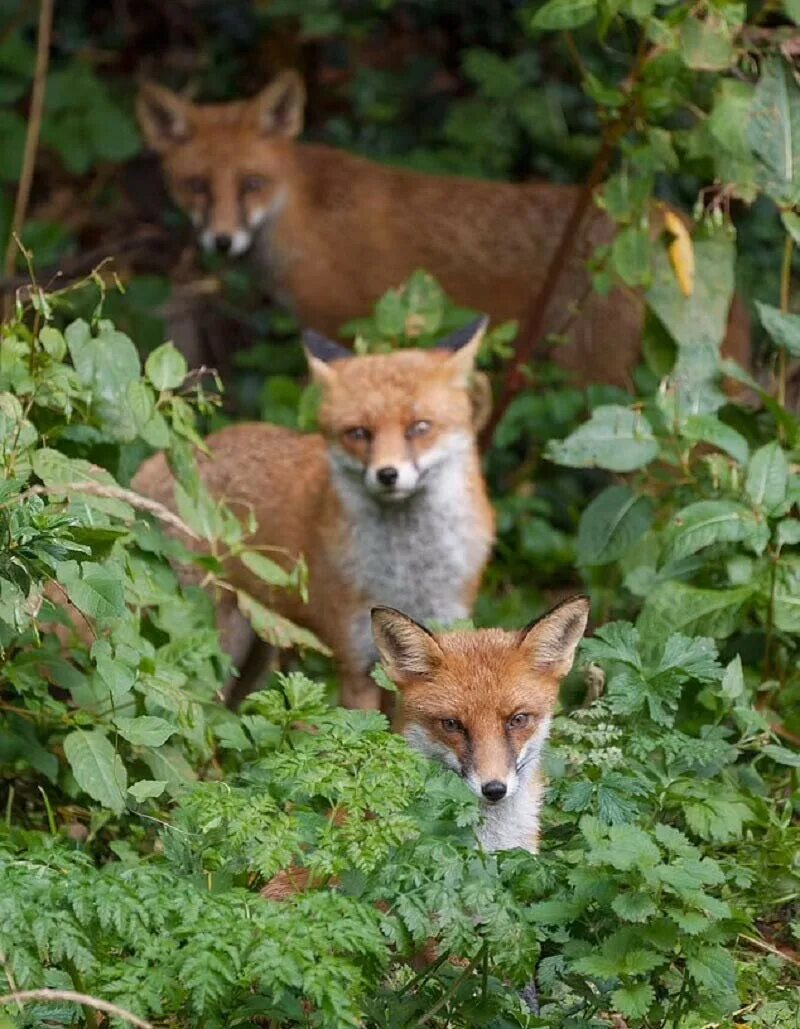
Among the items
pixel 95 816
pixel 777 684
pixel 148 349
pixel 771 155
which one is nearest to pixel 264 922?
pixel 95 816

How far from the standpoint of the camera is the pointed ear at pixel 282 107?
9.67 metres

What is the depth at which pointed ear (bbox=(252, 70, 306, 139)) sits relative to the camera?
967 cm

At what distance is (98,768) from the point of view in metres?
4.38

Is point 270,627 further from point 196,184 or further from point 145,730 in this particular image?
point 196,184

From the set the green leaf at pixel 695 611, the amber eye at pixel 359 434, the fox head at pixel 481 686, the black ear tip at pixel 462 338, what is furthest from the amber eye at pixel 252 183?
the fox head at pixel 481 686

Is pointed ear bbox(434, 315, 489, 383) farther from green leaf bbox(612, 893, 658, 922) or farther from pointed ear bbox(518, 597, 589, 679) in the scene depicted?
green leaf bbox(612, 893, 658, 922)

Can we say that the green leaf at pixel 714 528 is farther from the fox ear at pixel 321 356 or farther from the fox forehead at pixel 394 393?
the fox ear at pixel 321 356

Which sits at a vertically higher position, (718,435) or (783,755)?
(718,435)

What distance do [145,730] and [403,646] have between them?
0.71 m

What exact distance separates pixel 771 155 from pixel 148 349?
4.15 metres

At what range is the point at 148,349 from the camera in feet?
30.2

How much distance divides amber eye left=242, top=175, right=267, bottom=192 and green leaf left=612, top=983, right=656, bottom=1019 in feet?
21.9

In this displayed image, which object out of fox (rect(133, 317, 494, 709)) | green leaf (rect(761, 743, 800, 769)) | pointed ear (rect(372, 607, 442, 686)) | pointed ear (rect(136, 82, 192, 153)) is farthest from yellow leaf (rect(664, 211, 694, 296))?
pointed ear (rect(136, 82, 192, 153))

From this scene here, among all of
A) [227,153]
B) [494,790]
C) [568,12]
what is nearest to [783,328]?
[568,12]
